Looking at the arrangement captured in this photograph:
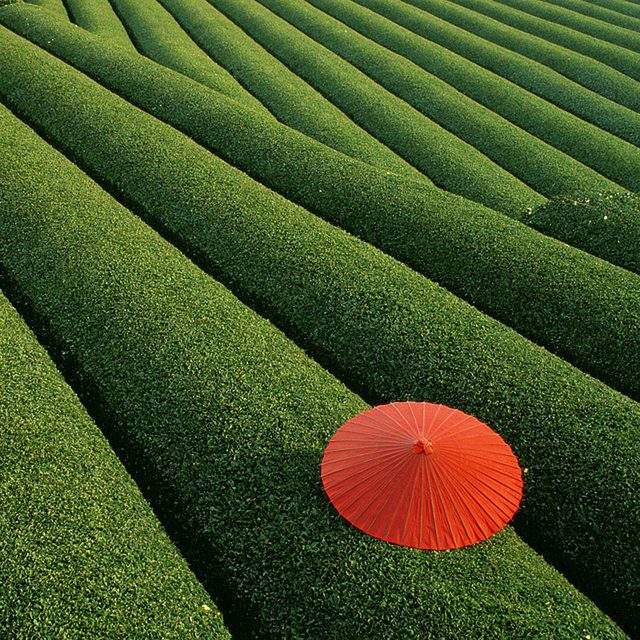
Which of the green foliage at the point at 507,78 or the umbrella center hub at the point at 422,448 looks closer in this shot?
the umbrella center hub at the point at 422,448

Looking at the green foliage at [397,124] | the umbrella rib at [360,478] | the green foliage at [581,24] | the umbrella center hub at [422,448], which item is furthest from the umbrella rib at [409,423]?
the green foliage at [581,24]

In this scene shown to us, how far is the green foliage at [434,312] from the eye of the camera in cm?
896

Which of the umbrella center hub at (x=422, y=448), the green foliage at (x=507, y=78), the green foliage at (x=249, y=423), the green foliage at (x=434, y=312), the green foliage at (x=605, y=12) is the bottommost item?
the green foliage at (x=249, y=423)

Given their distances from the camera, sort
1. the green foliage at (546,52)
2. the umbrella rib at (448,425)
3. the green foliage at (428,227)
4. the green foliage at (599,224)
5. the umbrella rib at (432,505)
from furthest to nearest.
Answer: the green foliage at (546,52) → the green foliage at (599,224) → the green foliage at (428,227) → the umbrella rib at (448,425) → the umbrella rib at (432,505)

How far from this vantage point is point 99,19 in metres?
30.7

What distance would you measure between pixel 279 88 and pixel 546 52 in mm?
14742

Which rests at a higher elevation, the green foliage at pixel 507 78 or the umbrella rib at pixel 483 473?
the green foliage at pixel 507 78

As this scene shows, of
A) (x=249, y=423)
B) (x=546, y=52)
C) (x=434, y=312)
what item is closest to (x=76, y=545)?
(x=249, y=423)

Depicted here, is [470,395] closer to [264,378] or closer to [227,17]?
[264,378]

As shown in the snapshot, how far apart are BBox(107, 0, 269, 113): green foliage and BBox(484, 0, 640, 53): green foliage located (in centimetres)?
1929

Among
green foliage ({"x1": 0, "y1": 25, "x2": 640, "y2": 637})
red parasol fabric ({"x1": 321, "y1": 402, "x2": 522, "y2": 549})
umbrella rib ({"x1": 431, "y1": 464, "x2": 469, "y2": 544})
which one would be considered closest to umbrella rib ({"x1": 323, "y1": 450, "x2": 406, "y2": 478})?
red parasol fabric ({"x1": 321, "y1": 402, "x2": 522, "y2": 549})

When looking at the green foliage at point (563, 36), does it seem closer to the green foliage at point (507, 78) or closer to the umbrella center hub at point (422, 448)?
the green foliage at point (507, 78)

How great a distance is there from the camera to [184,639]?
706cm

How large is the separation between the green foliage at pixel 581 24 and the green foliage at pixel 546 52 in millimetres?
2680
